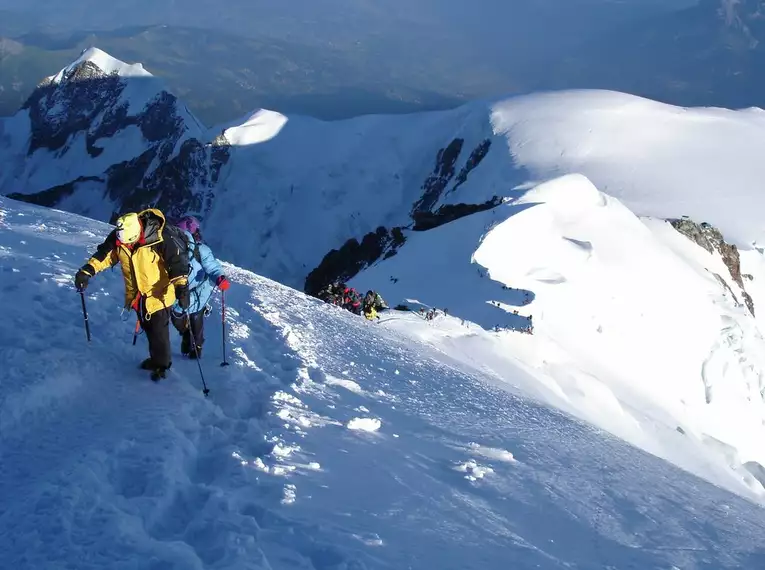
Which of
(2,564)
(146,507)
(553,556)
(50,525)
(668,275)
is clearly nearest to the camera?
(2,564)

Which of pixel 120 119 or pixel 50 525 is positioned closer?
pixel 50 525

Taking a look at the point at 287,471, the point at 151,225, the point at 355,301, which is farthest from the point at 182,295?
the point at 355,301

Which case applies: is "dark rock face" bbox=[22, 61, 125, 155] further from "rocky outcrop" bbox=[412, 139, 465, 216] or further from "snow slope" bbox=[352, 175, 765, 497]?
"snow slope" bbox=[352, 175, 765, 497]

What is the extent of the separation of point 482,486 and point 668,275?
3303 centimetres

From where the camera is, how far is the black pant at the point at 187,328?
8.18 meters

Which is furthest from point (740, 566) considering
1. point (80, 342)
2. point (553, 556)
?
point (80, 342)

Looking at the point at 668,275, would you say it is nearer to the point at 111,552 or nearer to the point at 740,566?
the point at 740,566

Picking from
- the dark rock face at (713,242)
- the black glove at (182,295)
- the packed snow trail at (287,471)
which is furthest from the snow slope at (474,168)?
the black glove at (182,295)

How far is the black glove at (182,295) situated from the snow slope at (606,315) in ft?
42.1

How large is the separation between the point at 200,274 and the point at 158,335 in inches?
38.2

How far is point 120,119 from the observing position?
125500mm

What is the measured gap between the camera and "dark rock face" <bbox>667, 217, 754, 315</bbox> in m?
43.4

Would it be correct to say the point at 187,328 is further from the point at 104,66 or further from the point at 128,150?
the point at 104,66

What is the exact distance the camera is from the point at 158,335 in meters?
7.29
